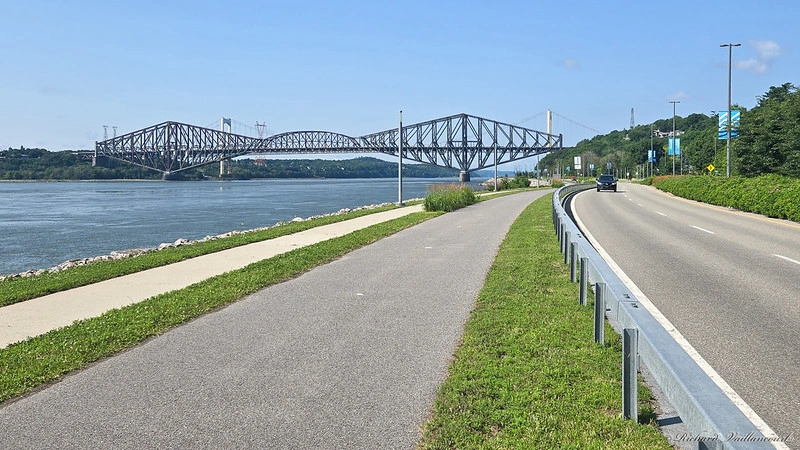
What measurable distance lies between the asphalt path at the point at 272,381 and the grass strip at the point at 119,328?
22cm

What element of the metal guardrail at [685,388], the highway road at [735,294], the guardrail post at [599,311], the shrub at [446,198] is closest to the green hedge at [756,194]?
the highway road at [735,294]

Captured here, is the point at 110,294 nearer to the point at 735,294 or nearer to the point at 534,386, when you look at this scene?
the point at 534,386

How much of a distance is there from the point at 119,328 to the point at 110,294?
304 centimetres

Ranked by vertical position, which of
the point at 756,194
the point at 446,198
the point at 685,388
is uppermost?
the point at 756,194

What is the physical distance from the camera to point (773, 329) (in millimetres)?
6996

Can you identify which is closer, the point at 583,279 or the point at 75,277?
the point at 583,279

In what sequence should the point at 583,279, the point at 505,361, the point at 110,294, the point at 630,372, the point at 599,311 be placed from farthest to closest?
1. the point at 110,294
2. the point at 583,279
3. the point at 599,311
4. the point at 505,361
5. the point at 630,372

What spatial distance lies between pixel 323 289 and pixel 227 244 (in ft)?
27.7

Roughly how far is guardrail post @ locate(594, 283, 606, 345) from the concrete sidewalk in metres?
5.97

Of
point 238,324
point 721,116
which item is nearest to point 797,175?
point 721,116

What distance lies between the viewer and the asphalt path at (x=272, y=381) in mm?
4406

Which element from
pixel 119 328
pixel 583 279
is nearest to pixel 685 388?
pixel 583 279

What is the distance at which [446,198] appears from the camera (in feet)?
101

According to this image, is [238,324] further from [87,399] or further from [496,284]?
[496,284]
